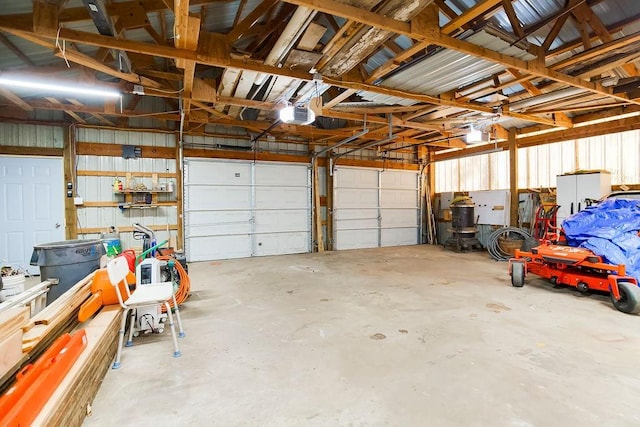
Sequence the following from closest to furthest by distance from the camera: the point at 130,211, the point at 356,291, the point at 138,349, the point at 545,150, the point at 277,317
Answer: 1. the point at 138,349
2. the point at 277,317
3. the point at 356,291
4. the point at 130,211
5. the point at 545,150

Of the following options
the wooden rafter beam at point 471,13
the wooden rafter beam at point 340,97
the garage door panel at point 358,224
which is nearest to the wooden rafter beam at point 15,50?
the wooden rafter beam at point 340,97

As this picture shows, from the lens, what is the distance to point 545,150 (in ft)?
25.3

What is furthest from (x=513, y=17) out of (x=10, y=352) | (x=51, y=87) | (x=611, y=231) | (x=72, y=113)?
(x=72, y=113)

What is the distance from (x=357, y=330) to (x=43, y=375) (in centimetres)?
250

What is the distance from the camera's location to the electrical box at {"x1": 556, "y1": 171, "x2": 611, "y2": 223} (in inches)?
235

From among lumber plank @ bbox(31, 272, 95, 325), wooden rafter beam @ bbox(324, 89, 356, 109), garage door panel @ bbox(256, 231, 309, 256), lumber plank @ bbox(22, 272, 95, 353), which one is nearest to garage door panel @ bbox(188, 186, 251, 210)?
garage door panel @ bbox(256, 231, 309, 256)

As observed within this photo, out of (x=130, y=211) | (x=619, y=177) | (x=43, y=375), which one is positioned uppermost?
(x=619, y=177)

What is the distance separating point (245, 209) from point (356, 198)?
3411mm

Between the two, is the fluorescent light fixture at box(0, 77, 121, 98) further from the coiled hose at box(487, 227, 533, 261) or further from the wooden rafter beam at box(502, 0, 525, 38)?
the coiled hose at box(487, 227, 533, 261)

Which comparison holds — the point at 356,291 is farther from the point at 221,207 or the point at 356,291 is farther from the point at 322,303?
the point at 221,207

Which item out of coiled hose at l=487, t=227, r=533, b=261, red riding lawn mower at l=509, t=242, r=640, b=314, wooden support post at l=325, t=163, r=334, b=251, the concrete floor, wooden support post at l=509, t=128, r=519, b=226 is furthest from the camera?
wooden support post at l=325, t=163, r=334, b=251

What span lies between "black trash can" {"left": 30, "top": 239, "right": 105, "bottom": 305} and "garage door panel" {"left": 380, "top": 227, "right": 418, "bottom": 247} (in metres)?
7.89

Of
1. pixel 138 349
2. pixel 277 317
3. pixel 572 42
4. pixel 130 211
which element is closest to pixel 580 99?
pixel 572 42

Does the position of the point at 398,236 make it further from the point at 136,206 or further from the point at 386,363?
the point at 386,363
